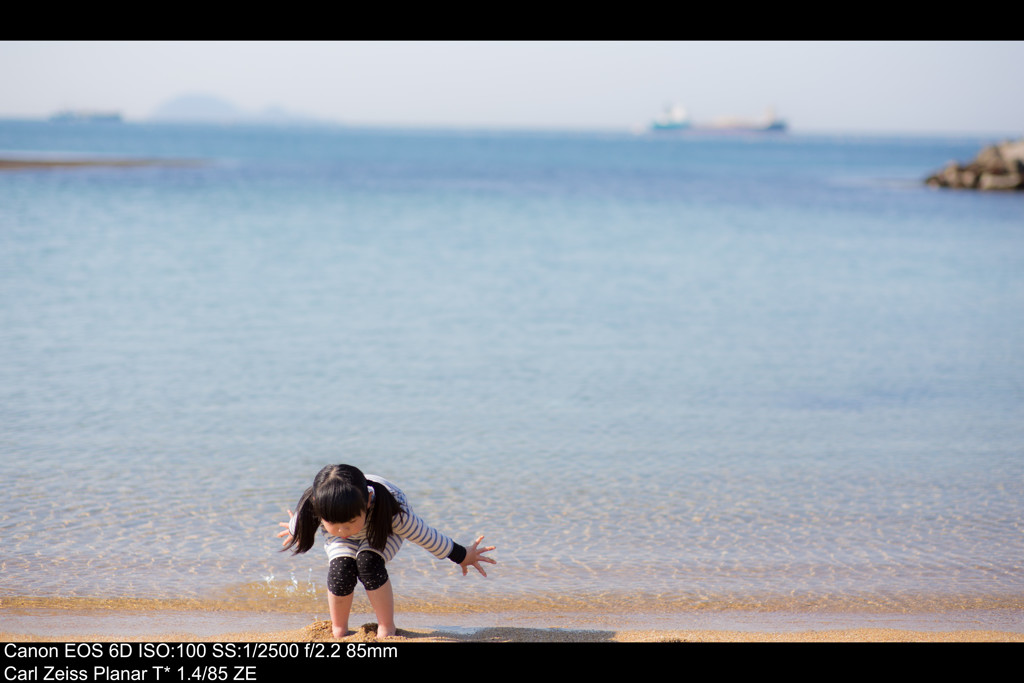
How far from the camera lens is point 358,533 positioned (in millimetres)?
3455

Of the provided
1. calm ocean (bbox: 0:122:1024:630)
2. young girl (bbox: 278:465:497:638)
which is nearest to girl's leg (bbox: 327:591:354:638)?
young girl (bbox: 278:465:497:638)

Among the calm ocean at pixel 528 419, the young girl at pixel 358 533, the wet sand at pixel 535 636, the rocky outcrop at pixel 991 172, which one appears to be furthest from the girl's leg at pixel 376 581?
the rocky outcrop at pixel 991 172

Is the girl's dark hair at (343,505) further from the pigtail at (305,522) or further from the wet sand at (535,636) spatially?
the wet sand at (535,636)

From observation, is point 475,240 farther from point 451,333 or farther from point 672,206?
point 672,206

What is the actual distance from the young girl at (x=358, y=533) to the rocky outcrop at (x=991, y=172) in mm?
39232

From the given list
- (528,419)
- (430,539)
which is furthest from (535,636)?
(528,419)

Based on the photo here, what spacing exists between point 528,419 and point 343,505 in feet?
12.6

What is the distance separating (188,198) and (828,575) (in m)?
24.4

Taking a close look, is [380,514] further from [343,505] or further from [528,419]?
[528,419]

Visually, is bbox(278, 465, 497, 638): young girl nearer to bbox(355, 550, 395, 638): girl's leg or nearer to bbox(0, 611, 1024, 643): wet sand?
bbox(355, 550, 395, 638): girl's leg

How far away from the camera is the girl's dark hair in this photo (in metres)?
3.24

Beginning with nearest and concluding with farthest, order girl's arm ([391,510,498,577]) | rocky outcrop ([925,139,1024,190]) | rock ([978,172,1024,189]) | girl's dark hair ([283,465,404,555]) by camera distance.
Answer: girl's dark hair ([283,465,404,555]) < girl's arm ([391,510,498,577]) < rock ([978,172,1024,189]) < rocky outcrop ([925,139,1024,190])

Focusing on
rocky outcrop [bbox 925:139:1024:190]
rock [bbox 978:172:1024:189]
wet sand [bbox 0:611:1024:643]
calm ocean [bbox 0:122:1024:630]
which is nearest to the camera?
wet sand [bbox 0:611:1024:643]

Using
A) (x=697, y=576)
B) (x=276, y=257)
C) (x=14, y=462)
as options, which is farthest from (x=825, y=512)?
(x=276, y=257)
